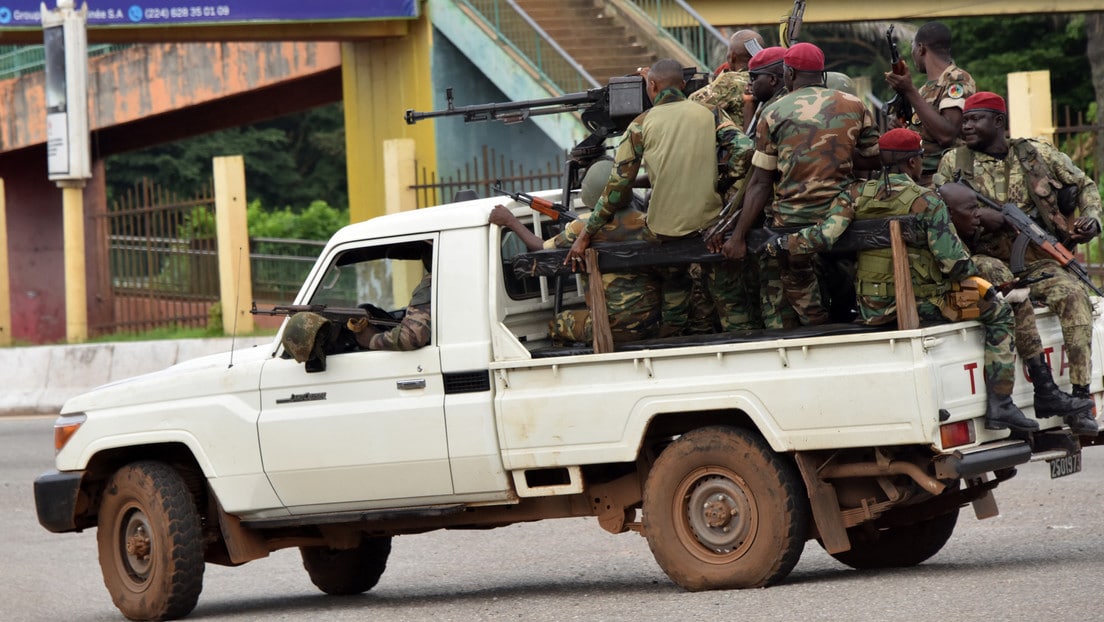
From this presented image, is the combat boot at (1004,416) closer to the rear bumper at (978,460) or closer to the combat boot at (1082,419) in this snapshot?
the rear bumper at (978,460)

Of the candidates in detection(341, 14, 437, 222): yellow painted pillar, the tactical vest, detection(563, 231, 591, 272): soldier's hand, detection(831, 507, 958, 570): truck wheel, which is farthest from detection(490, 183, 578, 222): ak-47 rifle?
detection(341, 14, 437, 222): yellow painted pillar

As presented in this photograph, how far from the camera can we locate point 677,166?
7.81 m

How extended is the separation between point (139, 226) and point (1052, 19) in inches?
858

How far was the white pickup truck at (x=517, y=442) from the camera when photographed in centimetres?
715

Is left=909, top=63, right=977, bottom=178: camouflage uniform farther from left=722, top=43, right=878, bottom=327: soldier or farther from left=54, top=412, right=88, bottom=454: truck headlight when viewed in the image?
left=54, top=412, right=88, bottom=454: truck headlight

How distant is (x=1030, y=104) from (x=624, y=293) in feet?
37.2

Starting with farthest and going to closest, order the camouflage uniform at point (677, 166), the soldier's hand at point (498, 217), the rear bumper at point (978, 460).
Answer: the soldier's hand at point (498, 217)
the camouflage uniform at point (677, 166)
the rear bumper at point (978, 460)

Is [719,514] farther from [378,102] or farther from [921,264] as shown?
[378,102]

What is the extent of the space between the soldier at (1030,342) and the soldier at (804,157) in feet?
1.57

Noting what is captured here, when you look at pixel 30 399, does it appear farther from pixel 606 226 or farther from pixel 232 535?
pixel 606 226

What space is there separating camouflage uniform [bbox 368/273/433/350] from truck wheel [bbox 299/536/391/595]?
160 centimetres

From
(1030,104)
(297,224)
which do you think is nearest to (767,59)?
(1030,104)

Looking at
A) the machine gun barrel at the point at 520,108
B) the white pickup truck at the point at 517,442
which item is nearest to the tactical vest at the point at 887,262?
the white pickup truck at the point at 517,442

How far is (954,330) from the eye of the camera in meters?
7.12
